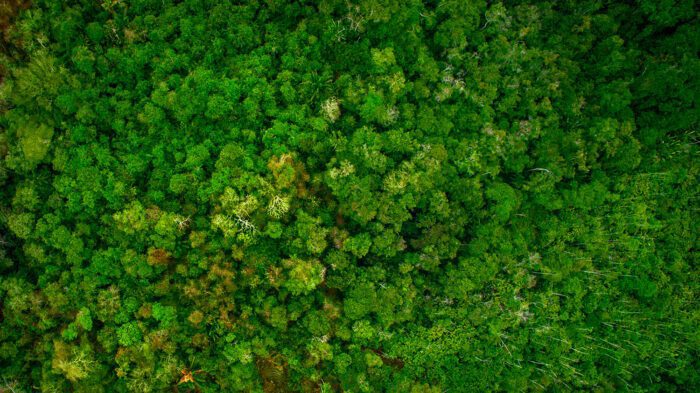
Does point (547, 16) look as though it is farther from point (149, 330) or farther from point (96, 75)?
point (149, 330)

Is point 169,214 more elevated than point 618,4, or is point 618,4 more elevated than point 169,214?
point 618,4

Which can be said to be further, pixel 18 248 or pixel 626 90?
pixel 626 90

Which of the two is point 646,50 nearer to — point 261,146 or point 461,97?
point 461,97

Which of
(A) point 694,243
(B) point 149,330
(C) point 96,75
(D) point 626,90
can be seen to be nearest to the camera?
(B) point 149,330

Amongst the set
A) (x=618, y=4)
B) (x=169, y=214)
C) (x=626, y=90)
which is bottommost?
(x=169, y=214)

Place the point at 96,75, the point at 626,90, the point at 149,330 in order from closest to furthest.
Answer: the point at 149,330, the point at 96,75, the point at 626,90

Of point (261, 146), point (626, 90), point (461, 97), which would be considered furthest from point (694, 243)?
point (261, 146)
